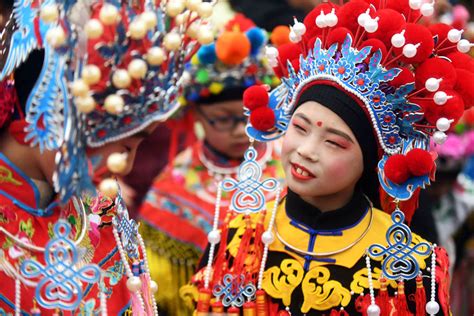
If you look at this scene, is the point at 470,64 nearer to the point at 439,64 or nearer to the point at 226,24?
the point at 439,64

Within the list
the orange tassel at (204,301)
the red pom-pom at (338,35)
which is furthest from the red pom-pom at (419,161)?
the orange tassel at (204,301)

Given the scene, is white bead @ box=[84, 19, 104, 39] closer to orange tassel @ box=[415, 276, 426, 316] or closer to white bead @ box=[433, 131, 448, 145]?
white bead @ box=[433, 131, 448, 145]

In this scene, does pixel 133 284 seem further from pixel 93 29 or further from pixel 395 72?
pixel 395 72

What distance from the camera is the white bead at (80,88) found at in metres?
2.25

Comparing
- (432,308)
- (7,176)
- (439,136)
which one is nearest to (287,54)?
(439,136)

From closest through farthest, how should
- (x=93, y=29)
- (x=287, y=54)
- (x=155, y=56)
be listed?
(x=93, y=29) → (x=155, y=56) → (x=287, y=54)

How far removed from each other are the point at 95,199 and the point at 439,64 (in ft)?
3.93

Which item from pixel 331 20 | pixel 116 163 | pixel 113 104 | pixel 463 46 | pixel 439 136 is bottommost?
pixel 439 136

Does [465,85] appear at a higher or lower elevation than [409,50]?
lower

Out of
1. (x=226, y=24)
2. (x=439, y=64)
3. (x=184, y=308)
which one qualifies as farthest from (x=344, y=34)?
(x=184, y=308)

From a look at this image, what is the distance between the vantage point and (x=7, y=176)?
2.58 metres

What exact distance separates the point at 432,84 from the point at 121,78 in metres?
1.19

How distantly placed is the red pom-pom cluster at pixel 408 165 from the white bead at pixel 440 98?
0.17 metres

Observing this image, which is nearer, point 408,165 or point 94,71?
point 94,71
